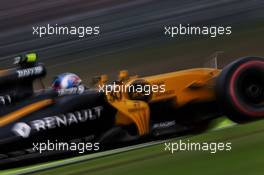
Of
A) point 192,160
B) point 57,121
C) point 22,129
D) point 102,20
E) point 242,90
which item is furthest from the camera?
point 102,20

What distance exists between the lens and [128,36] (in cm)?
1248

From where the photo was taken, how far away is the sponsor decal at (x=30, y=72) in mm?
6805

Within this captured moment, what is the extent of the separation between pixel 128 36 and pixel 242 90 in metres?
5.32

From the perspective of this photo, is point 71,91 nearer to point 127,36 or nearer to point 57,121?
point 57,121

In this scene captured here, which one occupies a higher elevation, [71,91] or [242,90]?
[71,91]

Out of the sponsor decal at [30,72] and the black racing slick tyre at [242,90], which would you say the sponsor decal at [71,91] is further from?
the black racing slick tyre at [242,90]

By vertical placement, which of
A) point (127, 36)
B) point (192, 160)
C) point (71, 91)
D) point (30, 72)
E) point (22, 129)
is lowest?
point (192, 160)

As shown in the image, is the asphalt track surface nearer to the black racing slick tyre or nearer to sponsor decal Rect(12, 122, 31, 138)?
the black racing slick tyre

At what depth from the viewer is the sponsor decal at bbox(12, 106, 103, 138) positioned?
21.7 ft

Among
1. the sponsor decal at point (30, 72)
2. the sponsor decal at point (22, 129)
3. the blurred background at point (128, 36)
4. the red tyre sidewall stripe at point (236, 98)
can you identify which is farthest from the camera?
the blurred background at point (128, 36)

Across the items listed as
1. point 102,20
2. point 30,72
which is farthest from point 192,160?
point 102,20

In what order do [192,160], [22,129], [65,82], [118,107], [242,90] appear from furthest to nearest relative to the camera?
[242,90] < [118,107] < [65,82] < [22,129] < [192,160]

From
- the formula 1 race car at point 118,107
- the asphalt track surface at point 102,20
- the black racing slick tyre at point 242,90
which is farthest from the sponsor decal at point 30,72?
the asphalt track surface at point 102,20

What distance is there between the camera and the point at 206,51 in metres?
12.5
